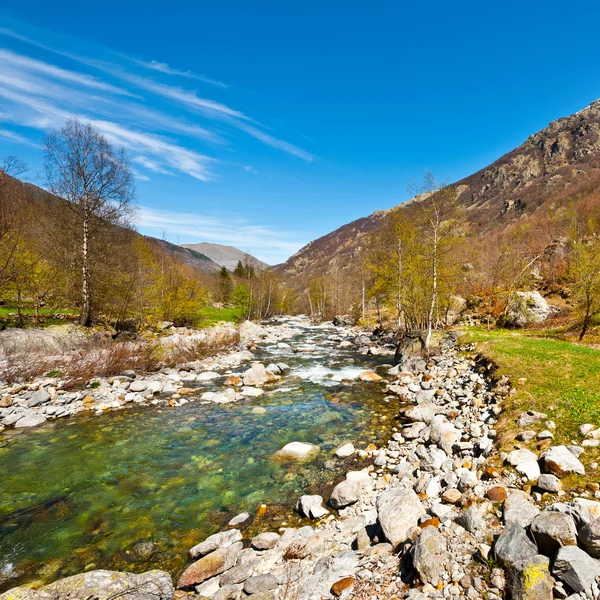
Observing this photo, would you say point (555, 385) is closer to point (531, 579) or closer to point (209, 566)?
point (531, 579)

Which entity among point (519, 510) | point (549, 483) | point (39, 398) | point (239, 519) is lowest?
point (239, 519)

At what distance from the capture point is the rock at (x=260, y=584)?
4301mm

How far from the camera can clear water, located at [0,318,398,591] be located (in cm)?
546

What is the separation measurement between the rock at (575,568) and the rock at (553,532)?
171 mm

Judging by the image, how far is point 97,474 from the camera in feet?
25.3

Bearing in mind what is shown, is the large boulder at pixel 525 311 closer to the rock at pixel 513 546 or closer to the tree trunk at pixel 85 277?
the rock at pixel 513 546

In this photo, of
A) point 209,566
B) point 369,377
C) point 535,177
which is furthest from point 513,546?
point 535,177

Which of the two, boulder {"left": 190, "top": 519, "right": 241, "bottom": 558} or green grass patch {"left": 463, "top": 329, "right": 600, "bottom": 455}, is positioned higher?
green grass patch {"left": 463, "top": 329, "right": 600, "bottom": 455}

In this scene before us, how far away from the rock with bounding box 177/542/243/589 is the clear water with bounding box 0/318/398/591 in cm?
41

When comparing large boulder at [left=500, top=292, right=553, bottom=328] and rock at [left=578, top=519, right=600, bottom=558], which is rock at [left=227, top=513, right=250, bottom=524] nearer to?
rock at [left=578, top=519, right=600, bottom=558]

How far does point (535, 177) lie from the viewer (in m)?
113

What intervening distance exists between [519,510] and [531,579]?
1.50 metres

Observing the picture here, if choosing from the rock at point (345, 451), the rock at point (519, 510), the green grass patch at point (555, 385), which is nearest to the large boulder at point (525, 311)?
the green grass patch at point (555, 385)

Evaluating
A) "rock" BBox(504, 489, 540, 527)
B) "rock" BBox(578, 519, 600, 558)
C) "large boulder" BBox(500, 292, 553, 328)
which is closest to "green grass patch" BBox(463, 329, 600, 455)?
"rock" BBox(504, 489, 540, 527)
